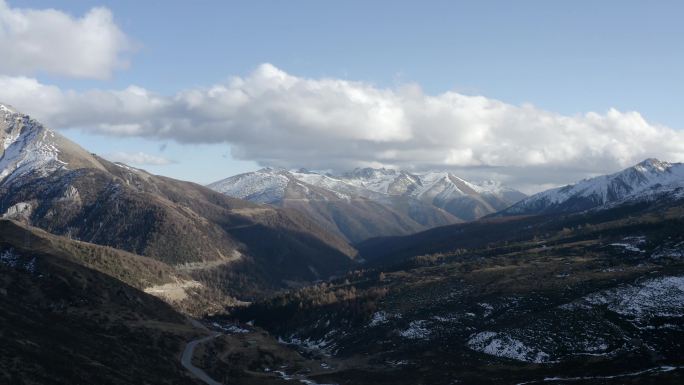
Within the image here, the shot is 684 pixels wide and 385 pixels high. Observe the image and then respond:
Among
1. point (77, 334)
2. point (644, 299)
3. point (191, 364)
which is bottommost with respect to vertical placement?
point (191, 364)

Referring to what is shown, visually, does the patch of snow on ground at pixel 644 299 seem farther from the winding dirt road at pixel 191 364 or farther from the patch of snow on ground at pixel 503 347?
the winding dirt road at pixel 191 364

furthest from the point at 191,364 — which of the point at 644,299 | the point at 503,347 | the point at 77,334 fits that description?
the point at 644,299

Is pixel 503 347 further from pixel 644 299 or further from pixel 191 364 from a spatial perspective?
pixel 191 364

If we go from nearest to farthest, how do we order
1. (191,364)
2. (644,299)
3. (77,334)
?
(77,334), (191,364), (644,299)

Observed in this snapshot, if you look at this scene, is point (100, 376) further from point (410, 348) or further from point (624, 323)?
point (624, 323)

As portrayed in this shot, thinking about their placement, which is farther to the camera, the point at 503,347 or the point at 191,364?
the point at 503,347

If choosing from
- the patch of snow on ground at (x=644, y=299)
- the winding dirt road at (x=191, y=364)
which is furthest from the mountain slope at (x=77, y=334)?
the patch of snow on ground at (x=644, y=299)
